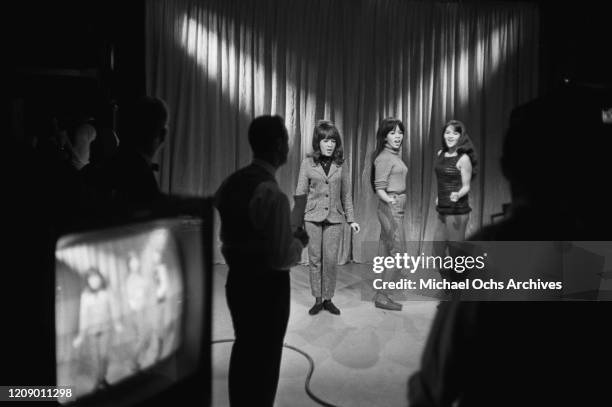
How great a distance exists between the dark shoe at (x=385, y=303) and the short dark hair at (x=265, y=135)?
9.10 feet

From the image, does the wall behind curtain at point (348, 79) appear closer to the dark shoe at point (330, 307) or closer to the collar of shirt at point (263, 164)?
the dark shoe at point (330, 307)

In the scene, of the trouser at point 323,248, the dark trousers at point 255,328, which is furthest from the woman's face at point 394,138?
the dark trousers at point 255,328

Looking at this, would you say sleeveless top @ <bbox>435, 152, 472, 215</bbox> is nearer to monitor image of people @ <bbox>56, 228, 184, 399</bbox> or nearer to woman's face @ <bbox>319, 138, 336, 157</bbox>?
woman's face @ <bbox>319, 138, 336, 157</bbox>

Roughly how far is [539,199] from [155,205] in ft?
2.54

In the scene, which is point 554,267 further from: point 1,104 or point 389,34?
point 389,34

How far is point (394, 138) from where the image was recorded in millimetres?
4551

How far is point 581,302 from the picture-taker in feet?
3.28

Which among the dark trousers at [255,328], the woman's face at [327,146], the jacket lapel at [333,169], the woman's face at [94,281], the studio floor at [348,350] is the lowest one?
the studio floor at [348,350]

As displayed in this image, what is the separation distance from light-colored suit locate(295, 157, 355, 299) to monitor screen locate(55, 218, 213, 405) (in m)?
3.20

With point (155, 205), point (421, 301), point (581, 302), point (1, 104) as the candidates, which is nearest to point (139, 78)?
point (421, 301)

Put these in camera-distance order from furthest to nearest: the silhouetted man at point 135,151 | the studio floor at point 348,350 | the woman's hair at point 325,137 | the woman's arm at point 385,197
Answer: the woman's arm at point 385,197 < the woman's hair at point 325,137 < the studio floor at point 348,350 < the silhouetted man at point 135,151

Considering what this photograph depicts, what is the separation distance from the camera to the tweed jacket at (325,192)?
14.4ft

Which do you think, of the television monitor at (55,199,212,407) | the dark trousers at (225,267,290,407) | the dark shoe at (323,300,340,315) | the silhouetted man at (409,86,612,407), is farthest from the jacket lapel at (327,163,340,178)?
the silhouetted man at (409,86,612,407)

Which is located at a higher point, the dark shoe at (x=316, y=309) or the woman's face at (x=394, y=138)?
the woman's face at (x=394, y=138)
